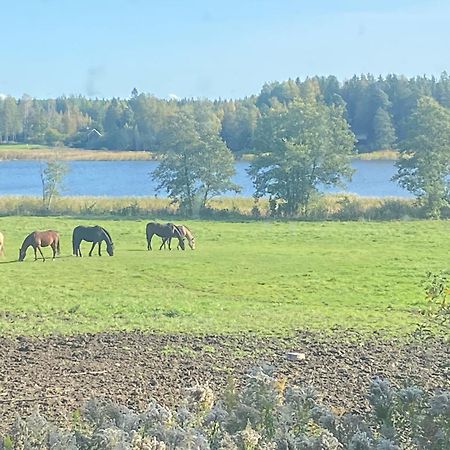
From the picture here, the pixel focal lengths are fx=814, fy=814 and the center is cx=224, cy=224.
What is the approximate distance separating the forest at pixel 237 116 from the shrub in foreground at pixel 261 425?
6033 centimetres

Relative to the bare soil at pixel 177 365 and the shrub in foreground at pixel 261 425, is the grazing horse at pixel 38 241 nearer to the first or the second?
the bare soil at pixel 177 365

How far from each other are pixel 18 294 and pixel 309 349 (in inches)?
Answer: 308

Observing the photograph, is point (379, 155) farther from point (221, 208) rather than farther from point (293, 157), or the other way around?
point (221, 208)

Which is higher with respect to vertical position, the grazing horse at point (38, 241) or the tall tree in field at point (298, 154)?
the tall tree in field at point (298, 154)

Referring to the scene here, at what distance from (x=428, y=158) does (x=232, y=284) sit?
2504 cm

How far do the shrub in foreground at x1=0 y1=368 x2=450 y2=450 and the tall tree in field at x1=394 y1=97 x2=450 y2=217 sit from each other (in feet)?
120

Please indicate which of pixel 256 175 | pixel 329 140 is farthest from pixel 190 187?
pixel 329 140

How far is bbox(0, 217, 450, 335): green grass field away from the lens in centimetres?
1454

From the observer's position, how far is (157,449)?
14.7 ft

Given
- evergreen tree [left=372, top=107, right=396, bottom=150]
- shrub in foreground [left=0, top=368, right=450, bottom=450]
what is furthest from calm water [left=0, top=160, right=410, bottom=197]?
shrub in foreground [left=0, top=368, right=450, bottom=450]

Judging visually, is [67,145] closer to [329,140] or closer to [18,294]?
[329,140]

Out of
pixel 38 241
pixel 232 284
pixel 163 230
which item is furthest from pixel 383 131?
pixel 232 284

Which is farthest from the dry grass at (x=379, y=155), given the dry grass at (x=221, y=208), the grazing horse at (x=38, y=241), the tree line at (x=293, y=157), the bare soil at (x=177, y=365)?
the bare soil at (x=177, y=365)

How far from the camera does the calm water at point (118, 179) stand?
57.6 m
